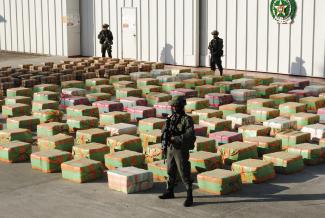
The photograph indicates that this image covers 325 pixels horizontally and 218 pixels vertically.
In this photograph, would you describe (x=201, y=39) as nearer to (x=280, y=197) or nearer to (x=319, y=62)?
(x=319, y=62)

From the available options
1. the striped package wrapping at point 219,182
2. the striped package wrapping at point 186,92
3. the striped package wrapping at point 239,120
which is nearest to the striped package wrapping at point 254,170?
the striped package wrapping at point 219,182

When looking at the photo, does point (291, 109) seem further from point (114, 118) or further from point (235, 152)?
point (235, 152)

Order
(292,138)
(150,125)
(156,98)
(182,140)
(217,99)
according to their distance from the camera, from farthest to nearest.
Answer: (217,99)
(156,98)
(150,125)
(292,138)
(182,140)

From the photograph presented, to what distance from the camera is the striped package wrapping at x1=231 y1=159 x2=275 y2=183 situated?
1138 cm

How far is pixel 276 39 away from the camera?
25734 millimetres

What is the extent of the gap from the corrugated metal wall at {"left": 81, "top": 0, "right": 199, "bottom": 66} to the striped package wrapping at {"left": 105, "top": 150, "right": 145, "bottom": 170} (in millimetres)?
17028

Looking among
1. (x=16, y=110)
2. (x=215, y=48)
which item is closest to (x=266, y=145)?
(x=16, y=110)

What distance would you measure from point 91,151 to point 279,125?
16.3 feet

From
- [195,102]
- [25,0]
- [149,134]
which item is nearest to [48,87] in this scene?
[195,102]

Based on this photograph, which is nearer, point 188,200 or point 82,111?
point 188,200

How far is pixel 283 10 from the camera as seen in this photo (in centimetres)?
2531

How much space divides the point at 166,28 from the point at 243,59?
4768 mm

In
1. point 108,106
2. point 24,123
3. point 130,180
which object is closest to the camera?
point 130,180

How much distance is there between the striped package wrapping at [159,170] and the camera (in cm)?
1150
